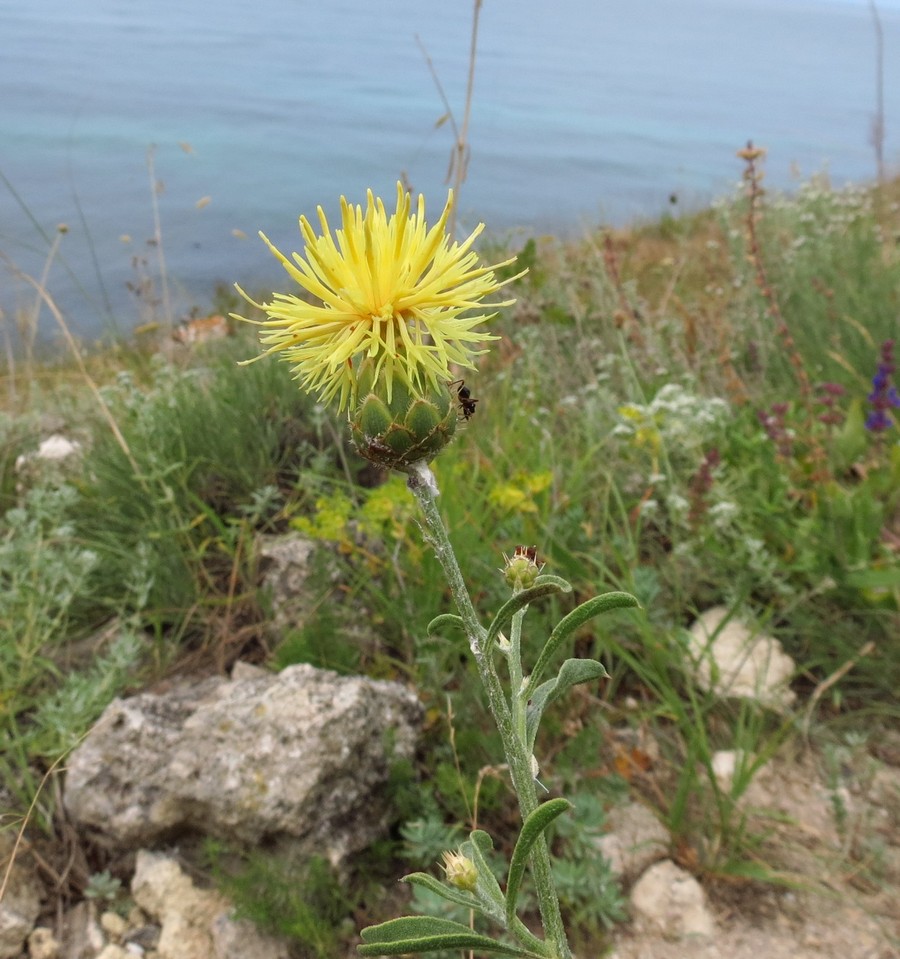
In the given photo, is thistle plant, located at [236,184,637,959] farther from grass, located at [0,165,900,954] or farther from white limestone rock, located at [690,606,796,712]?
white limestone rock, located at [690,606,796,712]

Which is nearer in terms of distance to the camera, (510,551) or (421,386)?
(421,386)

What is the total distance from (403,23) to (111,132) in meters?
25.2

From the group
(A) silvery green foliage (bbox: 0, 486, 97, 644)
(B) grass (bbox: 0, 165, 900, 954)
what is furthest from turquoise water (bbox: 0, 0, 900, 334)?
(A) silvery green foliage (bbox: 0, 486, 97, 644)

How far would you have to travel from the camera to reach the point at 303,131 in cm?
1498

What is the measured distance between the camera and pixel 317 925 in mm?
1853

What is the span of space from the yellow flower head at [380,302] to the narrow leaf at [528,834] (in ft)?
1.58

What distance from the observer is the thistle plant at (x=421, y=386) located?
3.07 ft

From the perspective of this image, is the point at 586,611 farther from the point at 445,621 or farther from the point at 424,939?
the point at 424,939

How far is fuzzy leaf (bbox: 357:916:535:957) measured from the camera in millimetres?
877

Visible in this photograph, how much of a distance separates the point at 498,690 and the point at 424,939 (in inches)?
10.5

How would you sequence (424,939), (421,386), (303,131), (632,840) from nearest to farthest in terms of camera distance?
(424,939), (421,386), (632,840), (303,131)

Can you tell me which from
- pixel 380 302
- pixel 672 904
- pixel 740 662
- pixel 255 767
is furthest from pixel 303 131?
pixel 380 302

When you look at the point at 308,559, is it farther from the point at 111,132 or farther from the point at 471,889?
the point at 111,132

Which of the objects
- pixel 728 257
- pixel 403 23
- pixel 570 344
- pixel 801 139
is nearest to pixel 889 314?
pixel 728 257
